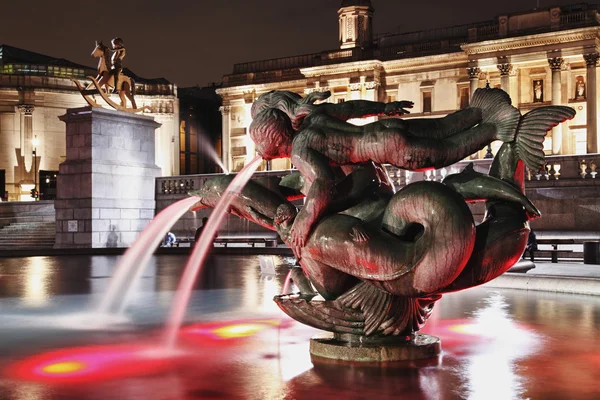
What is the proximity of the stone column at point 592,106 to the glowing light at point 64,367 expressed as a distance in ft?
194

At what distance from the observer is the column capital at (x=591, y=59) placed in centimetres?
5934

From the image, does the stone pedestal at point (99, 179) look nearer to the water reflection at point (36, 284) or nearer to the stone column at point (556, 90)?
the water reflection at point (36, 284)

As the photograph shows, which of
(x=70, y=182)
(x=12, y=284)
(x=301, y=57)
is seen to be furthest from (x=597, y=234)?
(x=301, y=57)

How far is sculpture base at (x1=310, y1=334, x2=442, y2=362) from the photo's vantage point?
5832 mm

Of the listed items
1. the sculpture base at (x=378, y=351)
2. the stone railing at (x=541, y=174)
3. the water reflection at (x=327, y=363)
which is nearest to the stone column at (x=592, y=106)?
the stone railing at (x=541, y=174)

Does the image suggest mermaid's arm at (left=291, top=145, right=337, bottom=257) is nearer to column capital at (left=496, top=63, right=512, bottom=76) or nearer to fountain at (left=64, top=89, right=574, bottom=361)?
fountain at (left=64, top=89, right=574, bottom=361)

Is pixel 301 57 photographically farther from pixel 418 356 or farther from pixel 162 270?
pixel 418 356

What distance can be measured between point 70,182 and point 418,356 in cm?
1914

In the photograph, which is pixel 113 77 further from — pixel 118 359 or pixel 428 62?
pixel 428 62

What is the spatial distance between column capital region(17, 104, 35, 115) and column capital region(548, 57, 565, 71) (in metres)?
41.8

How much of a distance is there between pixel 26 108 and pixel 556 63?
1676 inches

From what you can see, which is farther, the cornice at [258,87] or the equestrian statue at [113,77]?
the cornice at [258,87]

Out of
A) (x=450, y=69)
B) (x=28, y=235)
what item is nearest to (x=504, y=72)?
(x=450, y=69)

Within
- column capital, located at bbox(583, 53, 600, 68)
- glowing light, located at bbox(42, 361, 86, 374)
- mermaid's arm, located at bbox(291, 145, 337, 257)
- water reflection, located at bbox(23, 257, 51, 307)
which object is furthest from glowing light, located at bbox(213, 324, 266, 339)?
column capital, located at bbox(583, 53, 600, 68)
